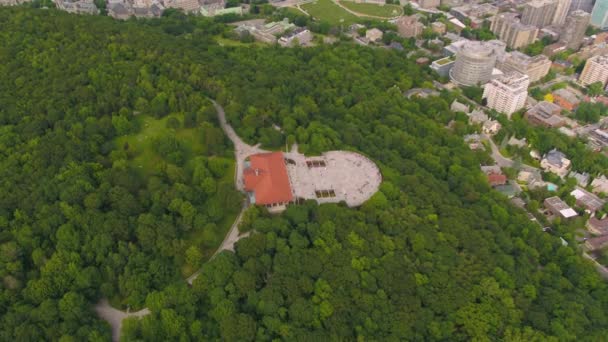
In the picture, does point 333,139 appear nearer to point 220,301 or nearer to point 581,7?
point 220,301

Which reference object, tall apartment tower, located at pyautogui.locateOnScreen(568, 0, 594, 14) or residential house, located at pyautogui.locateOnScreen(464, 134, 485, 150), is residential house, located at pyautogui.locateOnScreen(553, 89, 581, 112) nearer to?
residential house, located at pyautogui.locateOnScreen(464, 134, 485, 150)

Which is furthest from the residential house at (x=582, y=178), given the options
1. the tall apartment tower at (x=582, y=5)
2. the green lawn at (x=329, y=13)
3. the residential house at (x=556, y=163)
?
the tall apartment tower at (x=582, y=5)

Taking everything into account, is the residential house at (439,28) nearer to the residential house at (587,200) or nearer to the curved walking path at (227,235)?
the residential house at (587,200)

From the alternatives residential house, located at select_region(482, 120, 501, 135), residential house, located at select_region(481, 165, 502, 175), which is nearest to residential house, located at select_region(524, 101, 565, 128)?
residential house, located at select_region(482, 120, 501, 135)

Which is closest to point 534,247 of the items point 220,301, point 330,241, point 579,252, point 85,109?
point 579,252

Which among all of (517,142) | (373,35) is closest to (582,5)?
(373,35)

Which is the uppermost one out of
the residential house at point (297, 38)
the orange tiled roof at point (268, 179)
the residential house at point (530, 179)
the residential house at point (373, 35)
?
the orange tiled roof at point (268, 179)

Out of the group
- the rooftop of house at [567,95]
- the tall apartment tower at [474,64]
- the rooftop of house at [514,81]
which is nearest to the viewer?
the rooftop of house at [514,81]
